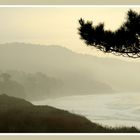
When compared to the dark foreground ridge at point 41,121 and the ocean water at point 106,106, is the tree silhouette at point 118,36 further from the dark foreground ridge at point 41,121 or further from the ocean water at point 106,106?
the dark foreground ridge at point 41,121

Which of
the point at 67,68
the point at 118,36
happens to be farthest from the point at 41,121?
the point at 118,36

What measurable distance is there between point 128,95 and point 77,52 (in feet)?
1.31

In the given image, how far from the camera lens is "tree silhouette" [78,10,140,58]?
2.81m

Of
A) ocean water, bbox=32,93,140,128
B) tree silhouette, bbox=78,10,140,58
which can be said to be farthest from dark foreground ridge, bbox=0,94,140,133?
tree silhouette, bbox=78,10,140,58

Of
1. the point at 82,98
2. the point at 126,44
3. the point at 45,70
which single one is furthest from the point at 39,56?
the point at 126,44

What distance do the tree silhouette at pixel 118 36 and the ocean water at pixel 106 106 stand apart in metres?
0.29

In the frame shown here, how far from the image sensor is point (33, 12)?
9.95ft

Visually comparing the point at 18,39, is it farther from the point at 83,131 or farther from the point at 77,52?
the point at 83,131

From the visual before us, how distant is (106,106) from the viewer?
9.91 ft

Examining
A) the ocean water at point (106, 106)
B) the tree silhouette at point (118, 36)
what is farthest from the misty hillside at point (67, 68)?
the tree silhouette at point (118, 36)

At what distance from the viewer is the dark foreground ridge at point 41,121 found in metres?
3.00

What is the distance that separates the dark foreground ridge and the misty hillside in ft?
0.42

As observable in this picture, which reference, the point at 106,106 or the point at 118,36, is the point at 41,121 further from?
the point at 118,36

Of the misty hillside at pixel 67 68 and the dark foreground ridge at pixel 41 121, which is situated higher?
the misty hillside at pixel 67 68
